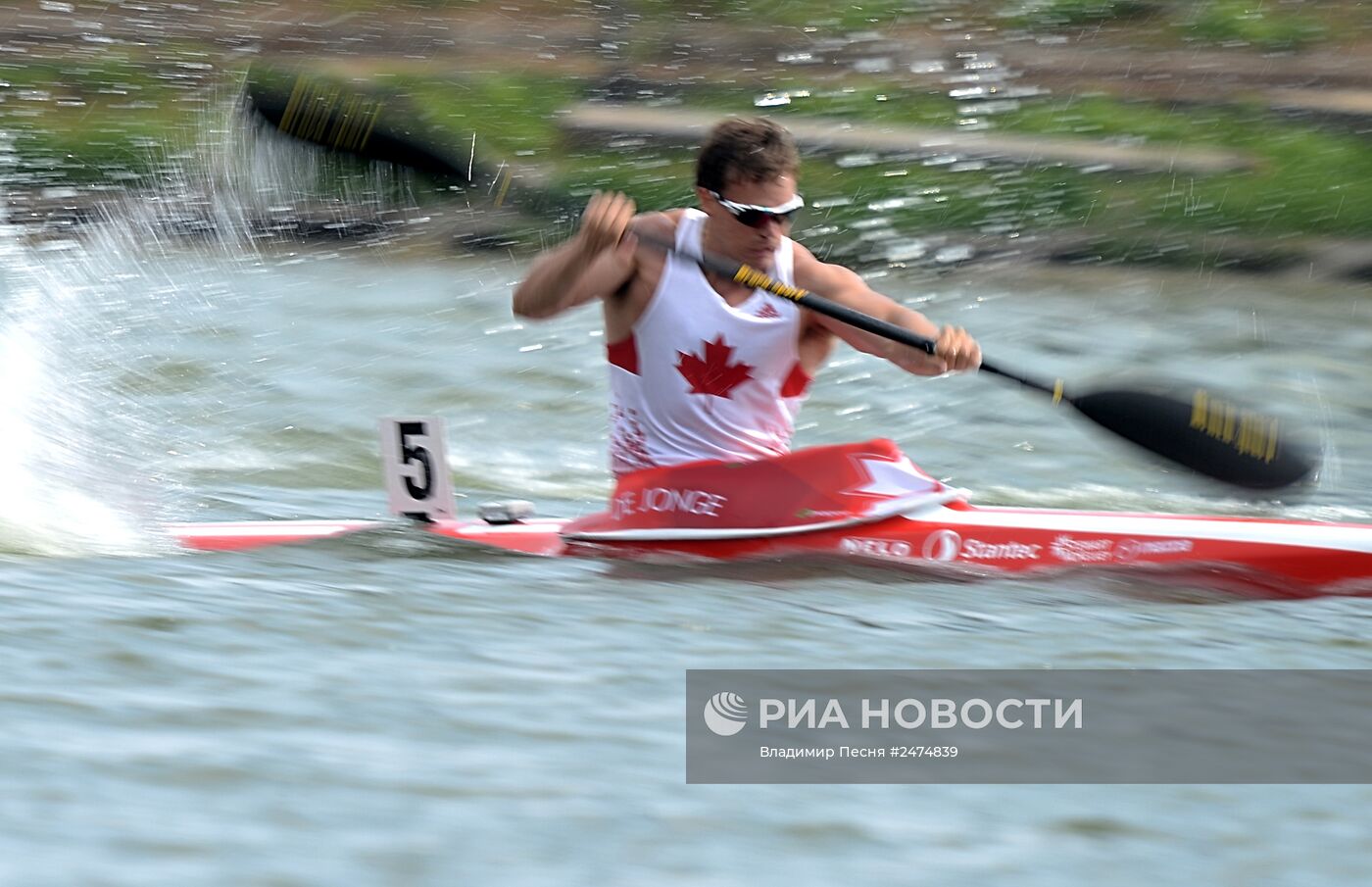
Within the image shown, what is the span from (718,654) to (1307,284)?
35.1 ft

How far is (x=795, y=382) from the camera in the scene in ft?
13.9

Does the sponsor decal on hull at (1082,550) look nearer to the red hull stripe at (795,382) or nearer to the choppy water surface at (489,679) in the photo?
the choppy water surface at (489,679)

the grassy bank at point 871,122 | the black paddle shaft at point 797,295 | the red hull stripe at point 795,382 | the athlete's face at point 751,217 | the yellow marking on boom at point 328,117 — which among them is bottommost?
the grassy bank at point 871,122

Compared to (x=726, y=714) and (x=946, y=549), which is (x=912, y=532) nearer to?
(x=946, y=549)

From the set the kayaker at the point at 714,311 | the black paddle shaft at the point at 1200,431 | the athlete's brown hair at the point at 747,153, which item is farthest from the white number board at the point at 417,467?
the black paddle shaft at the point at 1200,431

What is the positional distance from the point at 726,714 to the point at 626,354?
1474 mm

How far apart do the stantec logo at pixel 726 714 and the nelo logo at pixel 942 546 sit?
1229 millimetres

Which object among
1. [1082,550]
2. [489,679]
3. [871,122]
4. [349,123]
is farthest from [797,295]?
[871,122]

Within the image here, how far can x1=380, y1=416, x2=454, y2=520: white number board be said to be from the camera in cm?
437

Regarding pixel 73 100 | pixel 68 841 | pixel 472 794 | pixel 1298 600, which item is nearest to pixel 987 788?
pixel 472 794

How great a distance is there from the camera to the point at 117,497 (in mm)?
5352

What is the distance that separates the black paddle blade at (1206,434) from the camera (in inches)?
178

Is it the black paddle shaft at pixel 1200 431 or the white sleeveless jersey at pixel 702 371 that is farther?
the black paddle shaft at pixel 1200 431

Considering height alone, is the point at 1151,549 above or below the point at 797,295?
below
